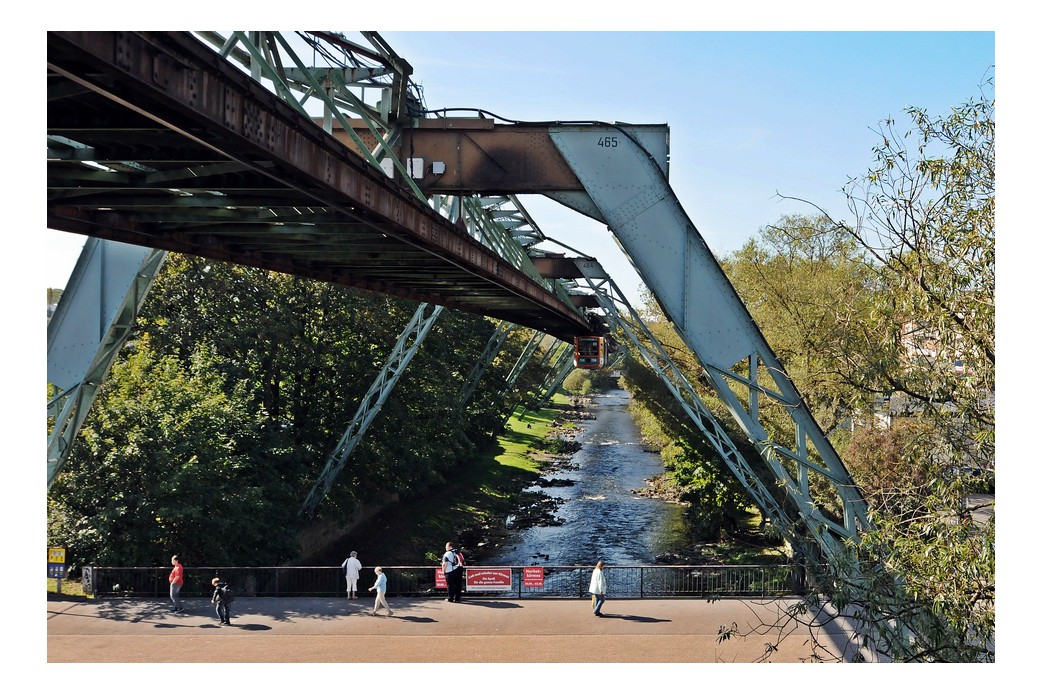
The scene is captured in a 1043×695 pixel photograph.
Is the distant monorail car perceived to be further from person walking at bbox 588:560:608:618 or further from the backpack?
the backpack

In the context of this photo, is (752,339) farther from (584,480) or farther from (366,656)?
(584,480)

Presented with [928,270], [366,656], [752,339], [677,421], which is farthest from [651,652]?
[677,421]

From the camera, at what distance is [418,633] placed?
582 inches

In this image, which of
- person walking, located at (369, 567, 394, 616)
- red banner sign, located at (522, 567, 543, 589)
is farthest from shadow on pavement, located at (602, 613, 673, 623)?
person walking, located at (369, 567, 394, 616)

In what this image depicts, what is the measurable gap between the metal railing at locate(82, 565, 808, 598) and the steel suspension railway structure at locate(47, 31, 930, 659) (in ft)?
7.24

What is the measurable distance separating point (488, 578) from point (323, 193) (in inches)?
417

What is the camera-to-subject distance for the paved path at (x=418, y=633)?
13602mm

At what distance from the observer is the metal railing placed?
17125mm

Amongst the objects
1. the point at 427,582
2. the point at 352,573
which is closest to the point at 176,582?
the point at 352,573

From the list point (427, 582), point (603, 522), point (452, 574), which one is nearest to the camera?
point (452, 574)

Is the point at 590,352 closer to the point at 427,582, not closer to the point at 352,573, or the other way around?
the point at 427,582

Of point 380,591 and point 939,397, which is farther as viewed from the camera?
point 380,591

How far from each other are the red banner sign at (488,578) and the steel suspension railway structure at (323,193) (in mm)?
5134

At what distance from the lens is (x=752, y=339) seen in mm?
15672
